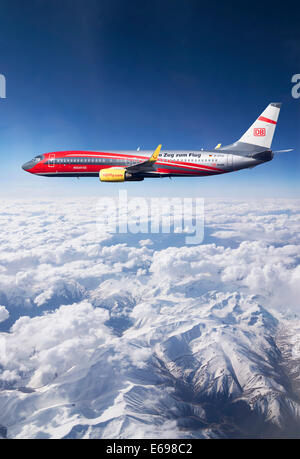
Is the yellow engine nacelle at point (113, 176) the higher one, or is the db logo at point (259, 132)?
the db logo at point (259, 132)

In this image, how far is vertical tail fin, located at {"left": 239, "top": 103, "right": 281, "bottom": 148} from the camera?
398 inches

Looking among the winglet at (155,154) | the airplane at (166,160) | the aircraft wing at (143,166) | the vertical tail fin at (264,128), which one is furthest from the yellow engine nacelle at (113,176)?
the vertical tail fin at (264,128)

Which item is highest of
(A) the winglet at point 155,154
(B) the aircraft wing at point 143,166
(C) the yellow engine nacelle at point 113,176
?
(A) the winglet at point 155,154

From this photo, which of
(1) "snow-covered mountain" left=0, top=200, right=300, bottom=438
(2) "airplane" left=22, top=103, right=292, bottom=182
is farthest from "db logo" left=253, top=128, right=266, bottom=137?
(1) "snow-covered mountain" left=0, top=200, right=300, bottom=438

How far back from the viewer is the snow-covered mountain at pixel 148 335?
56.2m

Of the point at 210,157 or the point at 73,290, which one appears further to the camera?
the point at 73,290

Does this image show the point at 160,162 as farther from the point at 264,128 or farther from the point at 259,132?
the point at 264,128

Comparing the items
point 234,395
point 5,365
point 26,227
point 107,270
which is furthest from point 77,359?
point 26,227

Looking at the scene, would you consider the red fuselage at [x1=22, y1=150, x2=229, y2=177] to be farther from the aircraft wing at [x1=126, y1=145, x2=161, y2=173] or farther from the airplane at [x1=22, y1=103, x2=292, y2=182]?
the aircraft wing at [x1=126, y1=145, x2=161, y2=173]

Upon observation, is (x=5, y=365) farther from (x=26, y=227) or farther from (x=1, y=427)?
(x=26, y=227)

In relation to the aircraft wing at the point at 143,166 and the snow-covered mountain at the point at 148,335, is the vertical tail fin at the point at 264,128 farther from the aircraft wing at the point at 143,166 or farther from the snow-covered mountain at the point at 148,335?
the snow-covered mountain at the point at 148,335

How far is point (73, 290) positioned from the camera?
364ft
